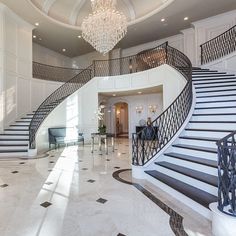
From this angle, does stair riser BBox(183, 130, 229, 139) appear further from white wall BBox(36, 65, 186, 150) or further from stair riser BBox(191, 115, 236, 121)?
white wall BBox(36, 65, 186, 150)

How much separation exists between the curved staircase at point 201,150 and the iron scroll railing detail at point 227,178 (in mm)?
453

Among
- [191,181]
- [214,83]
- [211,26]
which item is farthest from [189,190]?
[211,26]

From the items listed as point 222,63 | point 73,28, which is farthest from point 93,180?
point 73,28

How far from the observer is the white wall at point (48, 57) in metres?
11.9

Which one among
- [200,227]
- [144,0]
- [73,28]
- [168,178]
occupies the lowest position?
[200,227]

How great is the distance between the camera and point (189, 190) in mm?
3037

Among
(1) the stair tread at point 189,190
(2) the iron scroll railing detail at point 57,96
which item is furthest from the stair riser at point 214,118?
(2) the iron scroll railing detail at point 57,96

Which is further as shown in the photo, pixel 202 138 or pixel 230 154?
pixel 202 138

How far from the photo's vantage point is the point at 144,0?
29.9ft

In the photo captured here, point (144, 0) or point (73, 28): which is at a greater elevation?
point (144, 0)

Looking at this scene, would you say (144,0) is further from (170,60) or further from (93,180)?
(93,180)

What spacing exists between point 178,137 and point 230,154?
242 centimetres

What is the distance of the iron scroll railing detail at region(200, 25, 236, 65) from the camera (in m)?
8.09

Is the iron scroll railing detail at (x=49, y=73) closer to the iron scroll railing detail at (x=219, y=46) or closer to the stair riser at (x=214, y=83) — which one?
the iron scroll railing detail at (x=219, y=46)
